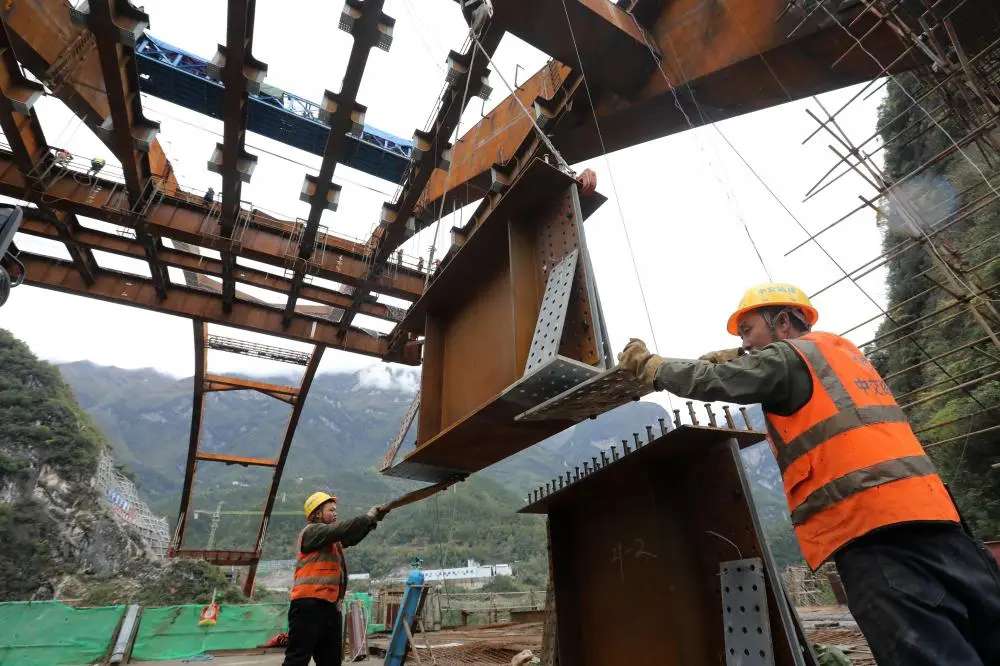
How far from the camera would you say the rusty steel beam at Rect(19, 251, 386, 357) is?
27.6 ft

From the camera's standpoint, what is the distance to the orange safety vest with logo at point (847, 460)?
174 centimetres

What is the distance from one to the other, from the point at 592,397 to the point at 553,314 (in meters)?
0.51

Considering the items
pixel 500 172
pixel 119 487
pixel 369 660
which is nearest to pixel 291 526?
pixel 119 487

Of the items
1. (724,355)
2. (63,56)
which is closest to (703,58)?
(724,355)

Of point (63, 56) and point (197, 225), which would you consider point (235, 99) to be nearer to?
point (63, 56)

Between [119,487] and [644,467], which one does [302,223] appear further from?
[119,487]

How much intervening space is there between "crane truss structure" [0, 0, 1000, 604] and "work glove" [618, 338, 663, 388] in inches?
6.4

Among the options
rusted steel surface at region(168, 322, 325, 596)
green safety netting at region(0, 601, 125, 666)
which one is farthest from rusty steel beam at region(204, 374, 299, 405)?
green safety netting at region(0, 601, 125, 666)

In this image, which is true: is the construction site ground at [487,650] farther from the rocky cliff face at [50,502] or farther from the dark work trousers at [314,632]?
the rocky cliff face at [50,502]

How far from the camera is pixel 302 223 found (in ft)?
27.1

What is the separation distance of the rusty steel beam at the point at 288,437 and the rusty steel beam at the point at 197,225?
2.64 m

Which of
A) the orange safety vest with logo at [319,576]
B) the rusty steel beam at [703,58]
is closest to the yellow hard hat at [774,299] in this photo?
the rusty steel beam at [703,58]

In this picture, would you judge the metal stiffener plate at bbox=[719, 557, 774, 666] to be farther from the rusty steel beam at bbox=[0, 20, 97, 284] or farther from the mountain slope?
the mountain slope

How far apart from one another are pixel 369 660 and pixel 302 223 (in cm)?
689
